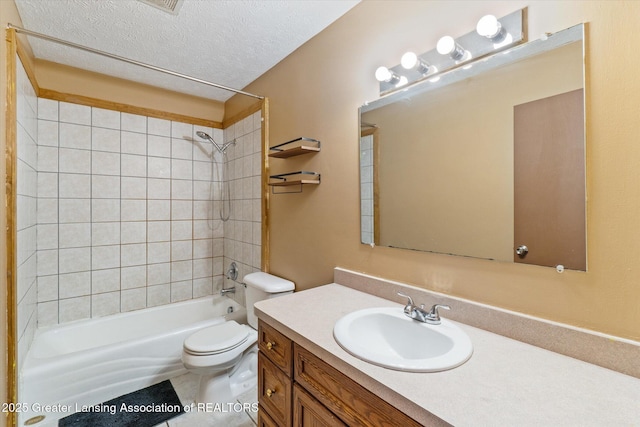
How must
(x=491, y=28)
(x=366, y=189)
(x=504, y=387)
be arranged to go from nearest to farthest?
(x=504, y=387) → (x=491, y=28) → (x=366, y=189)

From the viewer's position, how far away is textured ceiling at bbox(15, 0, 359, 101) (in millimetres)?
1545

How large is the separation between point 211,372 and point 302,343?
111 cm

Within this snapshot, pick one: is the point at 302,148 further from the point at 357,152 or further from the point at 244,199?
the point at 244,199

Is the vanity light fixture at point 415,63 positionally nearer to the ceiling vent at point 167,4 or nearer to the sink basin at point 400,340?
the sink basin at point 400,340

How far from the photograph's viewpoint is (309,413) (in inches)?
39.0

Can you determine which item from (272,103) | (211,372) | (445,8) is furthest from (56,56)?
(445,8)

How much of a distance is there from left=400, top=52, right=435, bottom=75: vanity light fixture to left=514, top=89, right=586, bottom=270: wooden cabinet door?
1.39 feet

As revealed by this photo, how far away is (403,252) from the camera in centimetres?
133

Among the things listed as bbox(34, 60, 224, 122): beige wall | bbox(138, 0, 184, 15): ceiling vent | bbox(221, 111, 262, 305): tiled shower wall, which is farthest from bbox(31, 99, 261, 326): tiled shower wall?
bbox(138, 0, 184, 15): ceiling vent

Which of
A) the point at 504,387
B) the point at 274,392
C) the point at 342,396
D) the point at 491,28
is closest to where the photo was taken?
the point at 504,387

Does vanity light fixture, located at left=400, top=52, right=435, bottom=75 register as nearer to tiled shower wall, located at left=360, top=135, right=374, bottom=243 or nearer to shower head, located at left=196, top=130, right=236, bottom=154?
tiled shower wall, located at left=360, top=135, right=374, bottom=243

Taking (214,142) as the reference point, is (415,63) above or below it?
below

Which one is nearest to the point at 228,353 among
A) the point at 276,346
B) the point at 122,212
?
the point at 276,346

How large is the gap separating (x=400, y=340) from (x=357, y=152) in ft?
3.15
